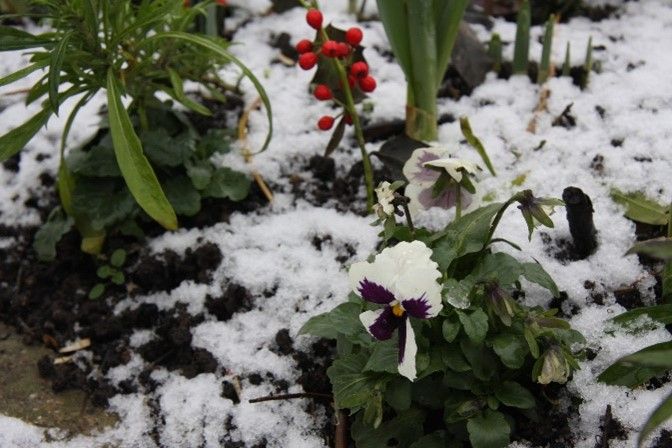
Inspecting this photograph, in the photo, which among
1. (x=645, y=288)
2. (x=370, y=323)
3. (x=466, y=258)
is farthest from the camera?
(x=645, y=288)

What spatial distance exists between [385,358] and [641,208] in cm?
82

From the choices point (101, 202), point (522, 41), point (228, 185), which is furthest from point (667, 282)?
point (101, 202)

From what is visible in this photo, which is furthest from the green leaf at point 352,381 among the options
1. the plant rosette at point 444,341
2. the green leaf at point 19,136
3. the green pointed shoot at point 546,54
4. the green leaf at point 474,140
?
the green pointed shoot at point 546,54

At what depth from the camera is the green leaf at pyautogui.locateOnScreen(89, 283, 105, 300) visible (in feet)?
6.60

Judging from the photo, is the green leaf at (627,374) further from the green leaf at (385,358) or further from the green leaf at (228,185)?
the green leaf at (228,185)

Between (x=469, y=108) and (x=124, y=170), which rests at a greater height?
(x=124, y=170)

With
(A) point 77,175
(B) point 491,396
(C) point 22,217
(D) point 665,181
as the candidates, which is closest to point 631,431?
(B) point 491,396

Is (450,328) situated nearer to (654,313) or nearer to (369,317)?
(369,317)

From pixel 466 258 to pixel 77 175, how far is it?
3.68 feet

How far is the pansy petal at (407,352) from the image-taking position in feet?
4.31

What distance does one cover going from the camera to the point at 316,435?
1639 millimetres

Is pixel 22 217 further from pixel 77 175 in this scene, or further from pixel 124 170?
pixel 124 170

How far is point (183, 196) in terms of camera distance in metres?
2.07

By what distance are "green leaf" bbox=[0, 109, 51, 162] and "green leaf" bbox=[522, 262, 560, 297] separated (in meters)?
1.18
